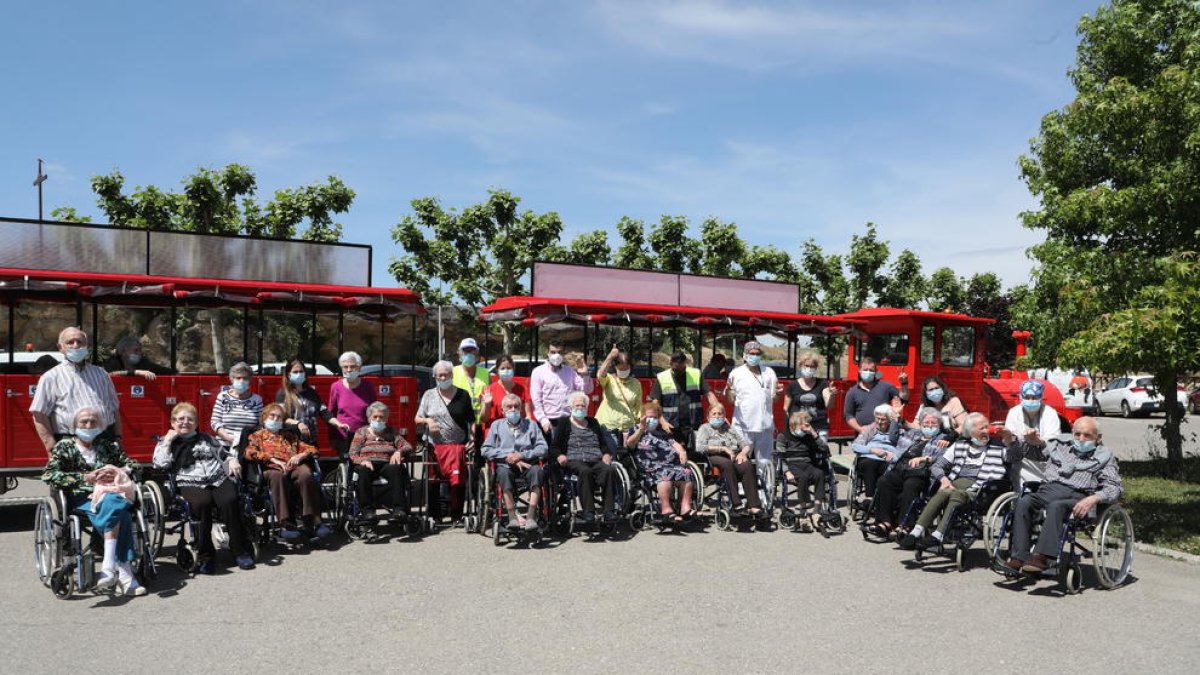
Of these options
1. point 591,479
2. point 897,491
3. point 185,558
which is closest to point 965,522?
point 897,491

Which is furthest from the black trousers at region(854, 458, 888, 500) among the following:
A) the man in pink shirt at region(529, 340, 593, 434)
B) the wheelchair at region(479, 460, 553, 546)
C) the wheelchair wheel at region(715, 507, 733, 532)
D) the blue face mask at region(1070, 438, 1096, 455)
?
the wheelchair at region(479, 460, 553, 546)

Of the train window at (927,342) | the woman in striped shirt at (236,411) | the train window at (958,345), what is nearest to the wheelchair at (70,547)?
the woman in striped shirt at (236,411)

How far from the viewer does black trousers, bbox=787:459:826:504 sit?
8.20 meters

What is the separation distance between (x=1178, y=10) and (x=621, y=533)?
29.0ft

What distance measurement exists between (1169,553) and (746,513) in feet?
11.9

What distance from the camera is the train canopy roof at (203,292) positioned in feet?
27.0

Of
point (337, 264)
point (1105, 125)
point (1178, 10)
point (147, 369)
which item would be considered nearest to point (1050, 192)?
point (1178, 10)

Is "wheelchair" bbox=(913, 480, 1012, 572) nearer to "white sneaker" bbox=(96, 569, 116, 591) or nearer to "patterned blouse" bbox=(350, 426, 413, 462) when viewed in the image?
"patterned blouse" bbox=(350, 426, 413, 462)

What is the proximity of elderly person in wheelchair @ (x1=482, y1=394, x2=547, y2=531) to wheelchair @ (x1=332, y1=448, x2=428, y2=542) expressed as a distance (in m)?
0.76

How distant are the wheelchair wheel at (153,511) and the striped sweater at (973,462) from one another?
20.6ft

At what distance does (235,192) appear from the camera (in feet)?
67.9

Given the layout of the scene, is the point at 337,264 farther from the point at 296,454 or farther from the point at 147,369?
the point at 296,454

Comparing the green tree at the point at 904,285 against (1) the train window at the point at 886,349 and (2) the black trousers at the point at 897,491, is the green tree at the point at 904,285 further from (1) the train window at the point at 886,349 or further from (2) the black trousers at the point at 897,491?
(2) the black trousers at the point at 897,491

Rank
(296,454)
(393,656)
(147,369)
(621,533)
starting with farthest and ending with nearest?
(147,369), (621,533), (296,454), (393,656)
